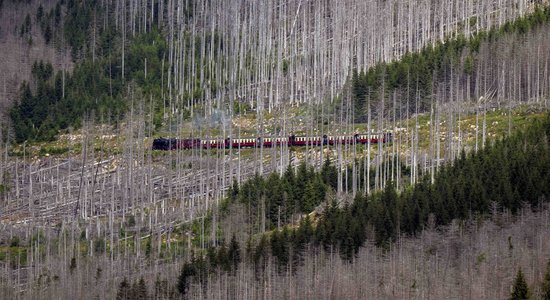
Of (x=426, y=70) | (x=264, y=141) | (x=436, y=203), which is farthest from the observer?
(x=426, y=70)

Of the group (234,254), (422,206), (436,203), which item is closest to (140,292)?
(234,254)

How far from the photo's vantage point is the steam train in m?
167

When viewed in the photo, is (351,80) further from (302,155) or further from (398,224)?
(398,224)

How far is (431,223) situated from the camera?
135 m

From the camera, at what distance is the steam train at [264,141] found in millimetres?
167250

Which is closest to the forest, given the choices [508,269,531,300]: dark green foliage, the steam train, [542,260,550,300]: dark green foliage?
[508,269,531,300]: dark green foliage

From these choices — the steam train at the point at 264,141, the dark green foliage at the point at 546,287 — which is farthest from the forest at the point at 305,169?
the steam train at the point at 264,141

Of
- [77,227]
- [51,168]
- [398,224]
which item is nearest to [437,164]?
[398,224]

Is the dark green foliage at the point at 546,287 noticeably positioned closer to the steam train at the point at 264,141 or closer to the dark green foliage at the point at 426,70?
the steam train at the point at 264,141

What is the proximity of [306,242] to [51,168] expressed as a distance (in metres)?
47.2

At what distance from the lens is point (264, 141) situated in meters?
172

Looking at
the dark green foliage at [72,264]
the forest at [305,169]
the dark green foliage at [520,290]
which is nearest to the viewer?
the dark green foliage at [520,290]

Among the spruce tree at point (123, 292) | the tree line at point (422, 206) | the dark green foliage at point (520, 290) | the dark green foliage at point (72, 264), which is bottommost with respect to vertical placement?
the spruce tree at point (123, 292)

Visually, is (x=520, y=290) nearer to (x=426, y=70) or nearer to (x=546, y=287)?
(x=546, y=287)
